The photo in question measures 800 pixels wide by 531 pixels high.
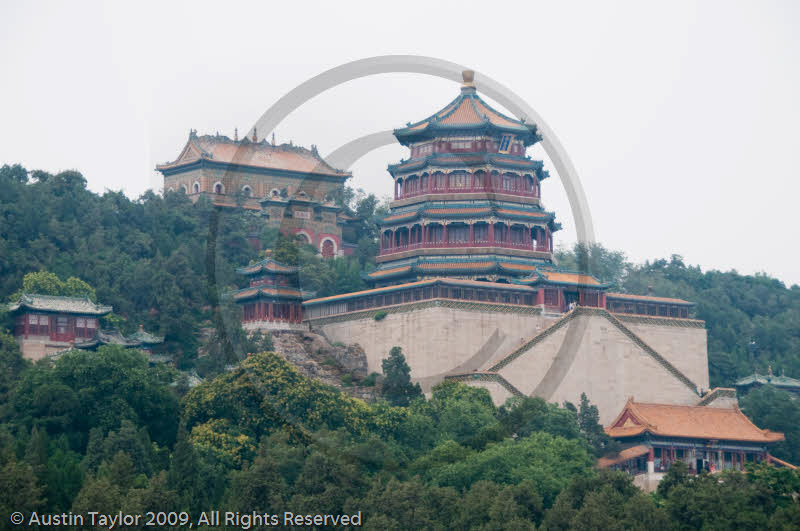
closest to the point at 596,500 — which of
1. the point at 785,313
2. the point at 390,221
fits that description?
the point at 390,221

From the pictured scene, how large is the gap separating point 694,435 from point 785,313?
28697mm

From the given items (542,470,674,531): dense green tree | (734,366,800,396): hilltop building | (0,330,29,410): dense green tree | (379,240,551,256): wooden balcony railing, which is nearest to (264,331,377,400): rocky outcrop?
(379,240,551,256): wooden balcony railing

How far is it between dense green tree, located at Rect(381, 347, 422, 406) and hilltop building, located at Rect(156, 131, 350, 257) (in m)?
22.0

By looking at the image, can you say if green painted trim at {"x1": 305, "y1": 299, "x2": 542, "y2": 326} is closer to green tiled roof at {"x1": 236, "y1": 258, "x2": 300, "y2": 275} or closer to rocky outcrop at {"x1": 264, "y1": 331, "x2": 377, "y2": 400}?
rocky outcrop at {"x1": 264, "y1": 331, "x2": 377, "y2": 400}

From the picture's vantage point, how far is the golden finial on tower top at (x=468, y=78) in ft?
271

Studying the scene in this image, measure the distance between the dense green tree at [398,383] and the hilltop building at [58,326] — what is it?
11816mm

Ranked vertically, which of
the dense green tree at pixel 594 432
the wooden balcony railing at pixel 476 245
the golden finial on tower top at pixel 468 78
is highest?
the golden finial on tower top at pixel 468 78

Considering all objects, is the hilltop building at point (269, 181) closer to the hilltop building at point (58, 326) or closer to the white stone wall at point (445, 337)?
the white stone wall at point (445, 337)

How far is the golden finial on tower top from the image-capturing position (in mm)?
82562

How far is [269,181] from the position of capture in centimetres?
9881

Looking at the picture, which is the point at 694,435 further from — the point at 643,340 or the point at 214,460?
the point at 214,460

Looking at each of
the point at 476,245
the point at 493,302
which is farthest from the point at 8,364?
the point at 476,245

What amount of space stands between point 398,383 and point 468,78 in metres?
19.5

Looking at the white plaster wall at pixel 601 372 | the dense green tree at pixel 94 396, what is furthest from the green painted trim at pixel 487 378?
the dense green tree at pixel 94 396
